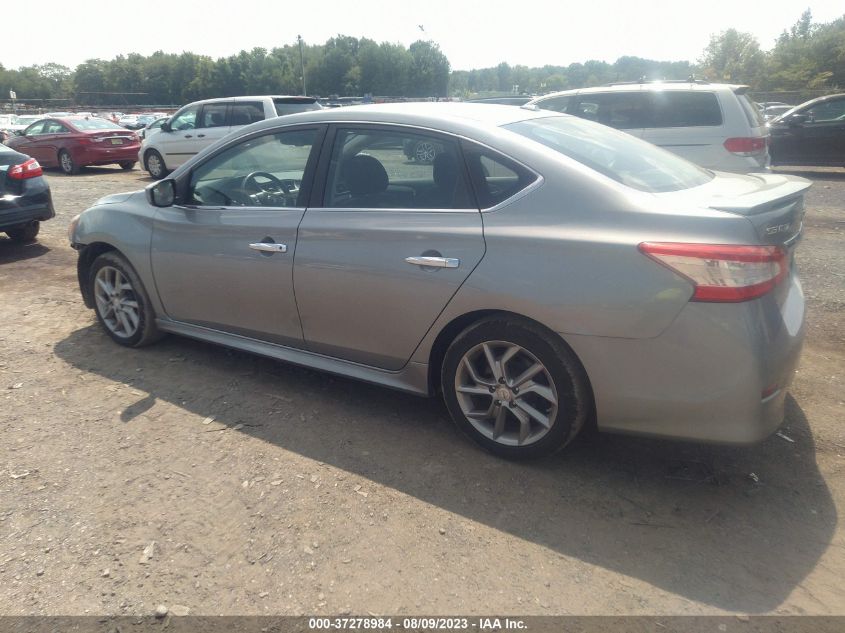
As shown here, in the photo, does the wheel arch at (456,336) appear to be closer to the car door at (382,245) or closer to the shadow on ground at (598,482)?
the car door at (382,245)

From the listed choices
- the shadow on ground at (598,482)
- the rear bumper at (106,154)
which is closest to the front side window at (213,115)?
the rear bumper at (106,154)

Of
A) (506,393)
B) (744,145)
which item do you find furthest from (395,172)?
(744,145)

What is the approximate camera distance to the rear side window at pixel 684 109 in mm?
8148

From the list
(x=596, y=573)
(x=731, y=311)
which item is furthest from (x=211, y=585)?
(x=731, y=311)

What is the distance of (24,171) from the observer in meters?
7.71

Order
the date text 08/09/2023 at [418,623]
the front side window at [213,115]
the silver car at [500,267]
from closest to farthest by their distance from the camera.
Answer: the date text 08/09/2023 at [418,623]
the silver car at [500,267]
the front side window at [213,115]

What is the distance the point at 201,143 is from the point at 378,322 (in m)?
12.0

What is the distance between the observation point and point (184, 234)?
13.5ft

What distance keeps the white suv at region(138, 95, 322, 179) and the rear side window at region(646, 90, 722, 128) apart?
7039 millimetres

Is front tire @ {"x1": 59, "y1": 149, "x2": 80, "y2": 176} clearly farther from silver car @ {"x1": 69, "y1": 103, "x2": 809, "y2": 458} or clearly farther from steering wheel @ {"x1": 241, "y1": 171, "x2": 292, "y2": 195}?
steering wheel @ {"x1": 241, "y1": 171, "x2": 292, "y2": 195}

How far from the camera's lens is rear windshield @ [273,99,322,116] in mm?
12875

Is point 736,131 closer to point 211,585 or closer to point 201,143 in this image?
point 211,585

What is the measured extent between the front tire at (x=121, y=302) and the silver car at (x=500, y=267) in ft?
0.96

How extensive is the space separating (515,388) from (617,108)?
697 centimetres
